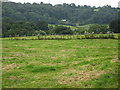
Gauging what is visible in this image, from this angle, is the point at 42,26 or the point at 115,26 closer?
the point at 115,26

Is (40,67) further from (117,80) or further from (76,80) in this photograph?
(117,80)

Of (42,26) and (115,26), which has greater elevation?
(42,26)

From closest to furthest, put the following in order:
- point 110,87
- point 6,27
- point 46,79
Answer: point 110,87 → point 46,79 → point 6,27

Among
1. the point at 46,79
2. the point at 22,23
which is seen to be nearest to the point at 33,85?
the point at 46,79

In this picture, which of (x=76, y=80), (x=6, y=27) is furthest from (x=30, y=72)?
(x=6, y=27)

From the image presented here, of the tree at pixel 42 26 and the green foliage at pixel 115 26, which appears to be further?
the tree at pixel 42 26

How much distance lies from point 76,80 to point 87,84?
52.2 inches

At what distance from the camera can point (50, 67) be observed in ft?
64.6

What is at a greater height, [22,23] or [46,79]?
[22,23]

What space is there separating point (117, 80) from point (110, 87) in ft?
4.85

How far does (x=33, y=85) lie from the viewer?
14516mm

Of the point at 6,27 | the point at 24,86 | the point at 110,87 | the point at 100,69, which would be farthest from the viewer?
the point at 6,27

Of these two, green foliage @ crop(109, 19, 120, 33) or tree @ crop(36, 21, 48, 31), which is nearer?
green foliage @ crop(109, 19, 120, 33)

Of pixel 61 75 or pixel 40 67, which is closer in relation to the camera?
pixel 61 75
